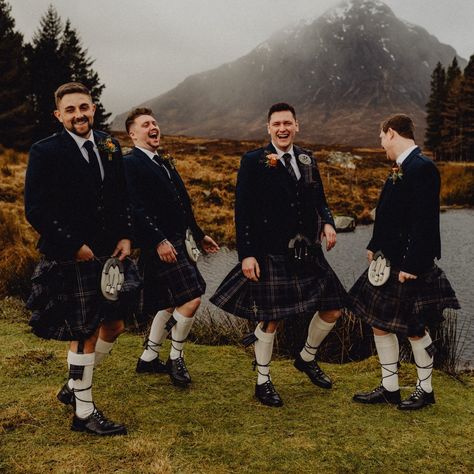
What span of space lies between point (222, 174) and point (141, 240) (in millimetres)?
20912

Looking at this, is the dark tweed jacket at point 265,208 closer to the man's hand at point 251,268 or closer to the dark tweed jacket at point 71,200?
the man's hand at point 251,268

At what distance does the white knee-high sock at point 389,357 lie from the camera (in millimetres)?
3711

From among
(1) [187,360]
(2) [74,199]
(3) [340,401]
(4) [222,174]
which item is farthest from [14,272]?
(4) [222,174]

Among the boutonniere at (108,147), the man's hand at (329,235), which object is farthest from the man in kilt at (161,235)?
the man's hand at (329,235)

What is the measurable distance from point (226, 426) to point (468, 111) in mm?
47982

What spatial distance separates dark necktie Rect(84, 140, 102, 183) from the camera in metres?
3.22

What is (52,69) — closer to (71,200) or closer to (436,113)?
(71,200)

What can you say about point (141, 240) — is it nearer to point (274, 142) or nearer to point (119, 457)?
point (274, 142)

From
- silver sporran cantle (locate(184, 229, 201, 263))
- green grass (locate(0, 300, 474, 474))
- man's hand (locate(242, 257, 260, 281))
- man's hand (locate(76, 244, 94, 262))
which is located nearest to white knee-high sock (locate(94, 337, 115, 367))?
green grass (locate(0, 300, 474, 474))

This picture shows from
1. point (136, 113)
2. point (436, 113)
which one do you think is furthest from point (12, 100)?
point (436, 113)

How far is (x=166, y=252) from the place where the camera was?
Result: 12.6ft

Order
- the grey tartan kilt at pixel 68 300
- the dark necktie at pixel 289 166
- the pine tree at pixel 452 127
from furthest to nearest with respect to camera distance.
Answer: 1. the pine tree at pixel 452 127
2. the dark necktie at pixel 289 166
3. the grey tartan kilt at pixel 68 300

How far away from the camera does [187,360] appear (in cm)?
491

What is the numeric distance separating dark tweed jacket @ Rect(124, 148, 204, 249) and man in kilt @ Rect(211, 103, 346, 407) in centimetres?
58
